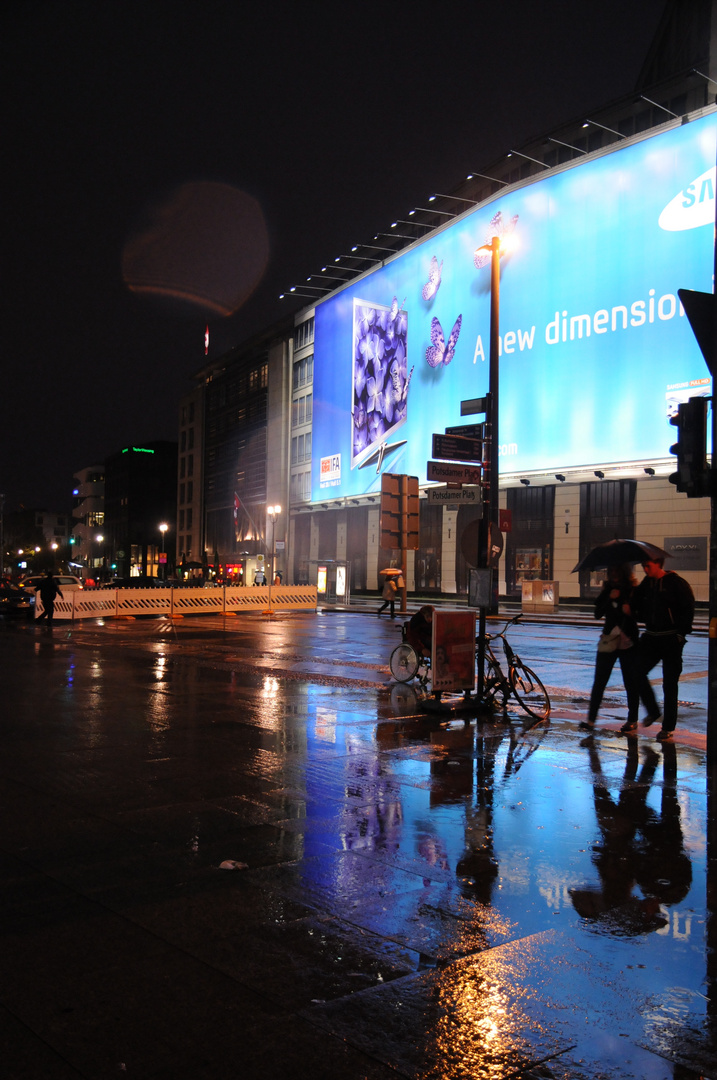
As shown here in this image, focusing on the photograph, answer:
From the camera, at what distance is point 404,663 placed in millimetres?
13609

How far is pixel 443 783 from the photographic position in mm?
7441

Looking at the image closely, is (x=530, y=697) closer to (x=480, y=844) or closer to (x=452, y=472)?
(x=452, y=472)

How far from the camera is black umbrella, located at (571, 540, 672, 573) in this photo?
31.9 ft

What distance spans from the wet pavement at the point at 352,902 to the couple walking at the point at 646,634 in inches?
17.4

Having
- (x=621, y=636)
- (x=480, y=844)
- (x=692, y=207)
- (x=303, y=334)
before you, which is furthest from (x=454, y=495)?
(x=303, y=334)

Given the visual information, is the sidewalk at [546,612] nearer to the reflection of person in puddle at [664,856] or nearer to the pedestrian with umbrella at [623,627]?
the pedestrian with umbrella at [623,627]

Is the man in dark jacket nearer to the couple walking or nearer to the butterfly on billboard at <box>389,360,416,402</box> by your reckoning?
the couple walking

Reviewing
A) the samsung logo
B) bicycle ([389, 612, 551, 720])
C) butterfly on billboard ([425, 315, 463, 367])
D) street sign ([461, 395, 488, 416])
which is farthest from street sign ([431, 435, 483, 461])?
butterfly on billboard ([425, 315, 463, 367])

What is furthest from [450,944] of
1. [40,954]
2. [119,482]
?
[119,482]

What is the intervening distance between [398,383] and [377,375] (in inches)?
108

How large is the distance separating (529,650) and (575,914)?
15942 mm

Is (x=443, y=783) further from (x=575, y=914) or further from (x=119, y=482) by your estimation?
(x=119, y=482)

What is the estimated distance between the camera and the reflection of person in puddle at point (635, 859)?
4.58 metres

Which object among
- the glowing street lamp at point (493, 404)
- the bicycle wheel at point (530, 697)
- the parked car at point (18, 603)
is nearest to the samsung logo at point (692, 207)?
the glowing street lamp at point (493, 404)
